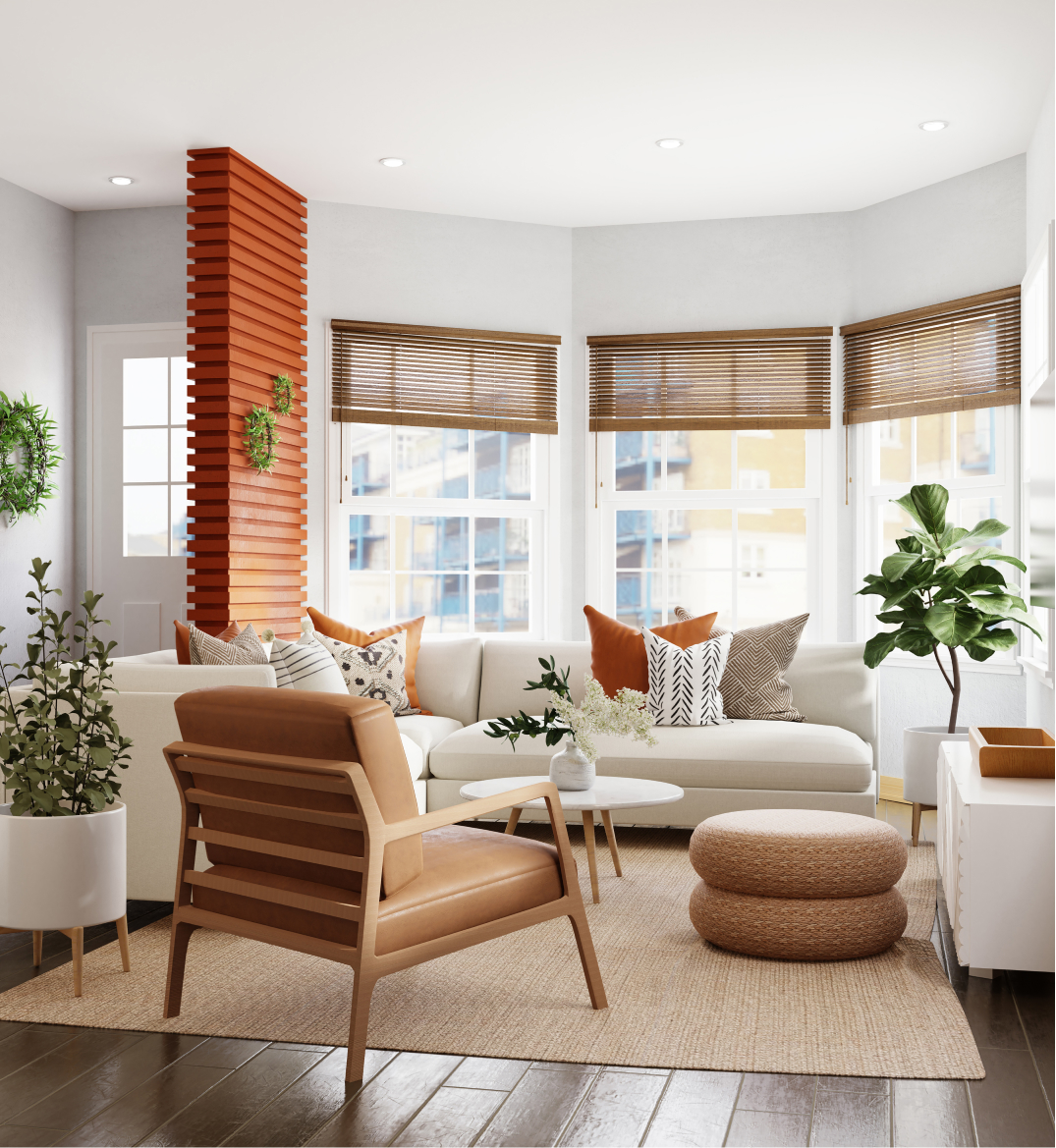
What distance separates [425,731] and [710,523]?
99.8 inches

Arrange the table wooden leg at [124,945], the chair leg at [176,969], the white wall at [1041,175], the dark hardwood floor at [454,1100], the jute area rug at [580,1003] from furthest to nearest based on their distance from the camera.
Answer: the white wall at [1041,175]
the table wooden leg at [124,945]
the chair leg at [176,969]
the jute area rug at [580,1003]
the dark hardwood floor at [454,1100]

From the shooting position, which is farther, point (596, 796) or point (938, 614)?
point (938, 614)

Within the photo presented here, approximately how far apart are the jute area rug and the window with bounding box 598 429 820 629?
3254mm

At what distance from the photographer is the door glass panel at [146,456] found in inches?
255

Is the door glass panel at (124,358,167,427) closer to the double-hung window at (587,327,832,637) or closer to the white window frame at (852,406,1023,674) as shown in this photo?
the double-hung window at (587,327,832,637)

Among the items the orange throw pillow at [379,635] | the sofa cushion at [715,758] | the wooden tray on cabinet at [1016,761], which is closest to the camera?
the wooden tray on cabinet at [1016,761]

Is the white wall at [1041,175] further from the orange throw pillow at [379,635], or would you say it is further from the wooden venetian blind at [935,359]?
the orange throw pillow at [379,635]

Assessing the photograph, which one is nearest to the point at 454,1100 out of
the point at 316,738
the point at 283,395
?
the point at 316,738

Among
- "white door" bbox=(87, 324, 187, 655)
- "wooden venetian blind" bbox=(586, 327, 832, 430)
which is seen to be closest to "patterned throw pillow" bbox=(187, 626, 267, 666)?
"white door" bbox=(87, 324, 187, 655)

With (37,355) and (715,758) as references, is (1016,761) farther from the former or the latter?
(37,355)

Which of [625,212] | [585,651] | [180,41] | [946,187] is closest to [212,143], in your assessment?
[180,41]

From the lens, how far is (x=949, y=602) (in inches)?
191

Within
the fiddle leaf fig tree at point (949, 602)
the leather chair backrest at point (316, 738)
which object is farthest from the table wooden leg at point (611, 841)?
the leather chair backrest at point (316, 738)

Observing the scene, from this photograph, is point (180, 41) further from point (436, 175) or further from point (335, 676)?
point (335, 676)
